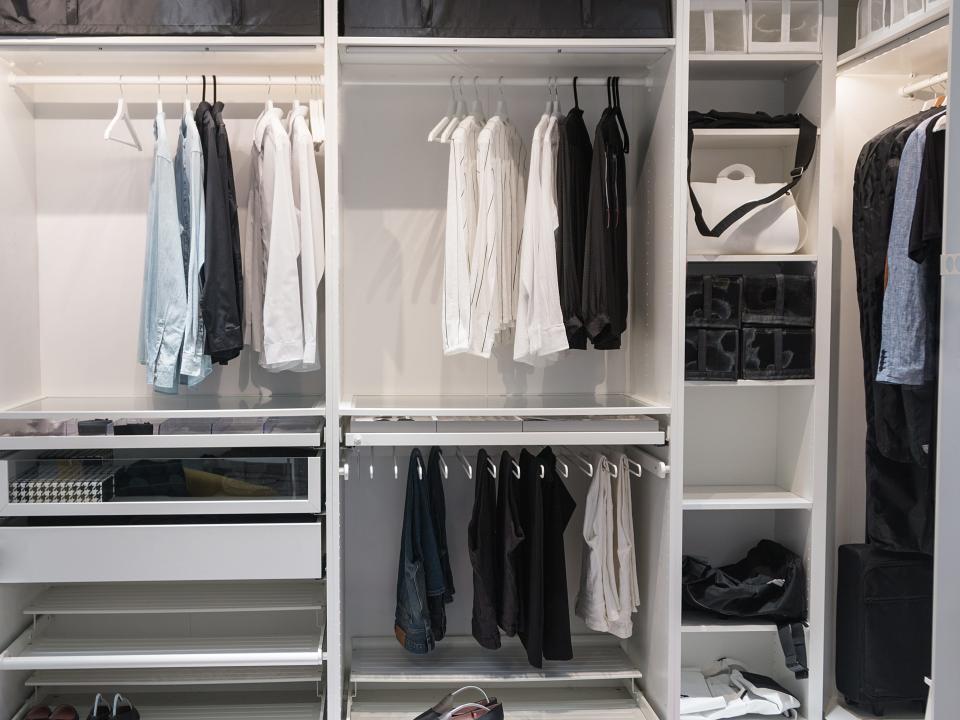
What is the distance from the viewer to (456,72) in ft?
8.98

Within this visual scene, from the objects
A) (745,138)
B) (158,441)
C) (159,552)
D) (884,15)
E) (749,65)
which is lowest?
(159,552)

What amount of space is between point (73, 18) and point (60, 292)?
938 millimetres

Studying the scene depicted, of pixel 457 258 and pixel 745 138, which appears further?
pixel 745 138

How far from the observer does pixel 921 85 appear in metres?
2.58

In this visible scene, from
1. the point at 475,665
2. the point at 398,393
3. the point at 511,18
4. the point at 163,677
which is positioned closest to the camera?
the point at 511,18

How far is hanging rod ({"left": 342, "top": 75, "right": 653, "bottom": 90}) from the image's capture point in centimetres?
270

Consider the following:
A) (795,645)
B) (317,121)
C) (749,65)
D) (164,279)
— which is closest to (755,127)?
(749,65)

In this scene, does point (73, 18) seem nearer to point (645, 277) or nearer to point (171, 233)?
point (171, 233)

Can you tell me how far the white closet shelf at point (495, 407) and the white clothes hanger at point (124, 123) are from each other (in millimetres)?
1095

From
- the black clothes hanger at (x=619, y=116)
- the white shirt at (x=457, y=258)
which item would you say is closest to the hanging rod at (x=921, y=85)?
the black clothes hanger at (x=619, y=116)

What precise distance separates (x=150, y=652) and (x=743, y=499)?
1930mm

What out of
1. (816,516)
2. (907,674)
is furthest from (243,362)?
(907,674)

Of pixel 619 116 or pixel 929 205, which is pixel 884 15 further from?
pixel 619 116

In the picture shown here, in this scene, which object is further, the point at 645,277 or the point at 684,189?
the point at 645,277
